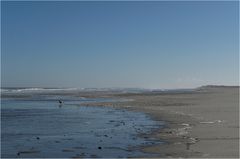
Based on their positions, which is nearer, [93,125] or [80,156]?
[80,156]

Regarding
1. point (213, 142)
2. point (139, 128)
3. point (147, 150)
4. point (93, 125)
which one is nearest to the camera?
point (147, 150)

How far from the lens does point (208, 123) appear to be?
75.9ft

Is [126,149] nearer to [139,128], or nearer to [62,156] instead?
[62,156]

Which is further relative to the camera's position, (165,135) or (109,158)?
(165,135)

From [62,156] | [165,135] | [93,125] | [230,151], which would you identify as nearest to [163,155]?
[230,151]

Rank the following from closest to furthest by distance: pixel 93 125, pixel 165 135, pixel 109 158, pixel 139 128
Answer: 1. pixel 109 158
2. pixel 165 135
3. pixel 139 128
4. pixel 93 125

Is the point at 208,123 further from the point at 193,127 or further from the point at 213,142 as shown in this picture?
the point at 213,142

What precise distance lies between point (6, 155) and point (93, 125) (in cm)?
915

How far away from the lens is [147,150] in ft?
48.7

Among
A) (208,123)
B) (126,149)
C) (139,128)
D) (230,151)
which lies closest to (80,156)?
(126,149)

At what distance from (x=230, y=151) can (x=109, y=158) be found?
4.15m

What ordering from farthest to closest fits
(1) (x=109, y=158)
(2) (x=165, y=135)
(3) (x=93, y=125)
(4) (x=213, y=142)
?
(3) (x=93, y=125) < (2) (x=165, y=135) < (4) (x=213, y=142) < (1) (x=109, y=158)

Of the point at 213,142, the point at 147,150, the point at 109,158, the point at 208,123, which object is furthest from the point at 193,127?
the point at 109,158

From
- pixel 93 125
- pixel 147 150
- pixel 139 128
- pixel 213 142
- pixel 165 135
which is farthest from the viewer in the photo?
pixel 93 125
